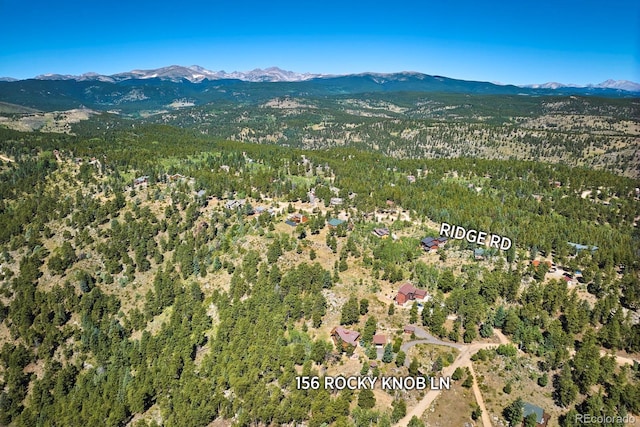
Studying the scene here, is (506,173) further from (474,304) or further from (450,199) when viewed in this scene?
(474,304)

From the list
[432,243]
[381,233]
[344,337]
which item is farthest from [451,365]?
[381,233]

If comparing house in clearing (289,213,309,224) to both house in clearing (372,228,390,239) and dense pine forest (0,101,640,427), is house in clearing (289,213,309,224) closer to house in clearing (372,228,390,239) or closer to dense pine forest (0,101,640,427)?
dense pine forest (0,101,640,427)

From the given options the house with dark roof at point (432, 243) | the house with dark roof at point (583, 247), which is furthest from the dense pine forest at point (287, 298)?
the house with dark roof at point (432, 243)

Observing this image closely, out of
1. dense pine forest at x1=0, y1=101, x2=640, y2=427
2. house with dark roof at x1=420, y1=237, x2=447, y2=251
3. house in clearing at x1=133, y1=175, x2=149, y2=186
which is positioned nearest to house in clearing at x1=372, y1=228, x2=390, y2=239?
dense pine forest at x1=0, y1=101, x2=640, y2=427

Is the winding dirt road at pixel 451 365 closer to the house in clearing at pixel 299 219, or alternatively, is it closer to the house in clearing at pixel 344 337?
the house in clearing at pixel 344 337

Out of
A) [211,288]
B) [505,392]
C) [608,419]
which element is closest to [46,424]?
[211,288]

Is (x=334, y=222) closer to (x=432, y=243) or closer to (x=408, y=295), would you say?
(x=432, y=243)
